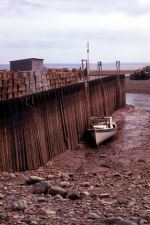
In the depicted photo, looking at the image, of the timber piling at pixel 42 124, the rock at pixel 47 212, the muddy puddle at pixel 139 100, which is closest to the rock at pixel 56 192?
the rock at pixel 47 212

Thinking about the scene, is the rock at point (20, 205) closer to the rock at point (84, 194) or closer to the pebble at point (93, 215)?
the pebble at point (93, 215)

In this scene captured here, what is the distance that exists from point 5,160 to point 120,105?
32.6 m

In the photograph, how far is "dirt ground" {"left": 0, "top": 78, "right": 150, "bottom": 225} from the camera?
12461 mm

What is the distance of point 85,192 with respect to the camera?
1556 centimetres

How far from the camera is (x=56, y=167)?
79.7 ft

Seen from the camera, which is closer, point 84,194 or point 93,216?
point 93,216

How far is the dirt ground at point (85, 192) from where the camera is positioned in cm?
1246

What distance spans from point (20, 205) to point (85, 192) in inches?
122

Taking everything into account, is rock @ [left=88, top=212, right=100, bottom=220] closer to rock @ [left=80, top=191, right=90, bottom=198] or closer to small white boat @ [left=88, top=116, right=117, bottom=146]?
rock @ [left=80, top=191, right=90, bottom=198]

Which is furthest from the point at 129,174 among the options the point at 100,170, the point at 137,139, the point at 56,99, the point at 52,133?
the point at 137,139

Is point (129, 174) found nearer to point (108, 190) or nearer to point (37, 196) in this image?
point (108, 190)

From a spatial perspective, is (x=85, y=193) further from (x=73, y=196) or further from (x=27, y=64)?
(x=27, y=64)

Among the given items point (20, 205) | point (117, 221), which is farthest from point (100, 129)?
point (117, 221)

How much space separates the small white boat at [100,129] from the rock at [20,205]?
725 inches
